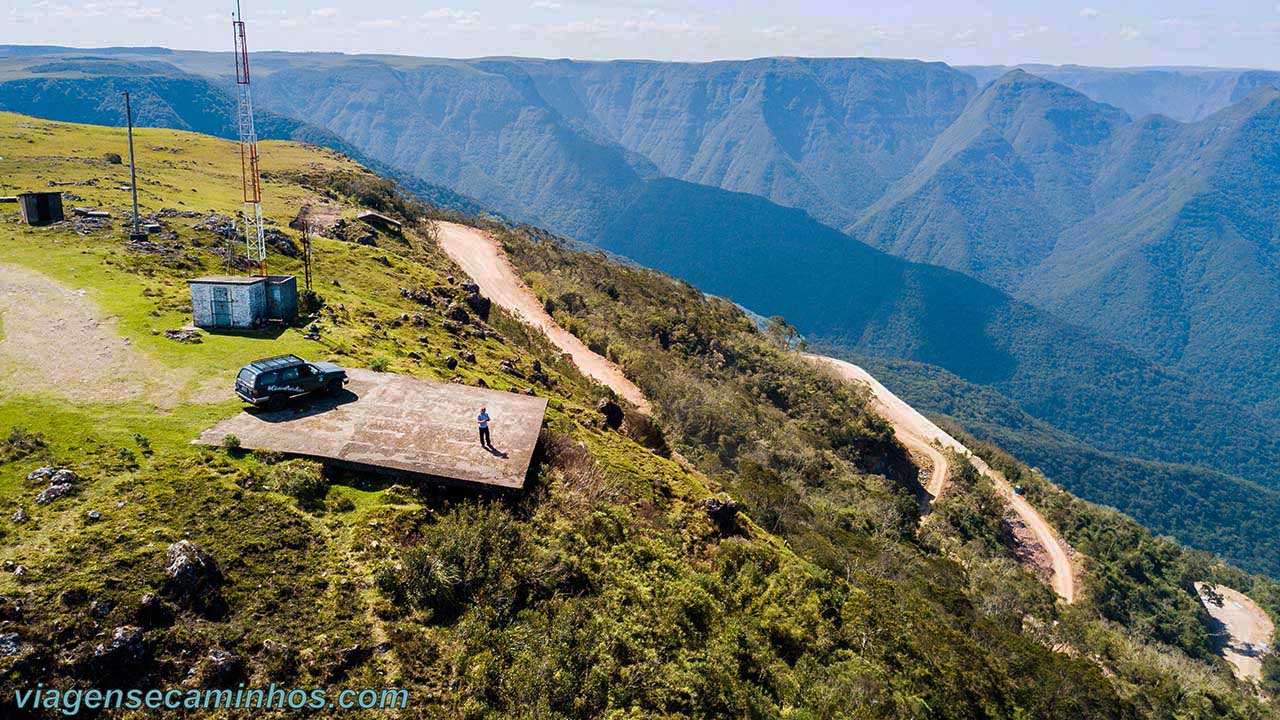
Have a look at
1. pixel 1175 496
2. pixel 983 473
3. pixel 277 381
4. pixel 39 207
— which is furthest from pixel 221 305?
pixel 1175 496

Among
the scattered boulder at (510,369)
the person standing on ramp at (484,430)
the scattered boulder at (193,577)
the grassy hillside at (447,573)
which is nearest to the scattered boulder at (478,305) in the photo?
the grassy hillside at (447,573)

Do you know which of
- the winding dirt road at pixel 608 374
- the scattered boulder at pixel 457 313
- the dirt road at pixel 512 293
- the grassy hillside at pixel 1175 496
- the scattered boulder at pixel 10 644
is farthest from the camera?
the grassy hillside at pixel 1175 496

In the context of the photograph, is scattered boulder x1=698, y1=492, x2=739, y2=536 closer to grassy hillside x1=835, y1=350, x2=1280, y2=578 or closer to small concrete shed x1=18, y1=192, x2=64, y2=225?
small concrete shed x1=18, y1=192, x2=64, y2=225

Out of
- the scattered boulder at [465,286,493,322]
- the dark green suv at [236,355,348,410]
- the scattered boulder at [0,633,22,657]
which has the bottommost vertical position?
the scattered boulder at [465,286,493,322]

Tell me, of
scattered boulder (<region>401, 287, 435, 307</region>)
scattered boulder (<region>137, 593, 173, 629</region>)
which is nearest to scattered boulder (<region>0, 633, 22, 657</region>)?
scattered boulder (<region>137, 593, 173, 629</region>)

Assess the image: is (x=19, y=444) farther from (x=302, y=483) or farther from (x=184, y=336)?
(x=184, y=336)

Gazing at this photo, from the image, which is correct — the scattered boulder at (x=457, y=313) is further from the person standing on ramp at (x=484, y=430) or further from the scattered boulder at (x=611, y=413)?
the person standing on ramp at (x=484, y=430)
